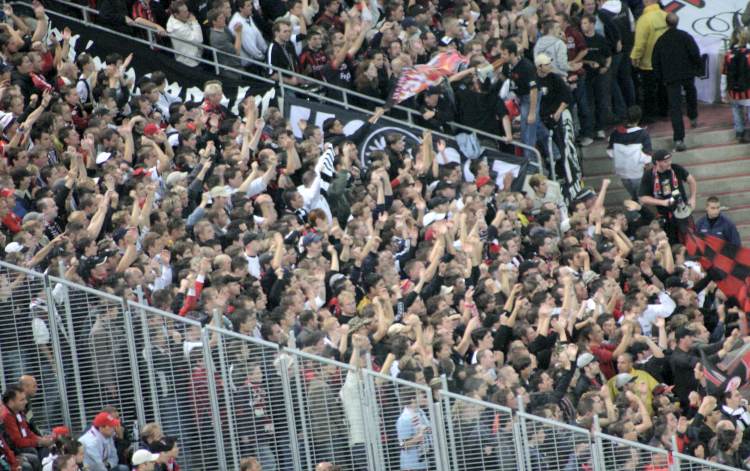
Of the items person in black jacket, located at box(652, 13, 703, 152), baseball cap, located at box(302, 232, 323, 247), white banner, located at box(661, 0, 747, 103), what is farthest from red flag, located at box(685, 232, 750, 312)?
white banner, located at box(661, 0, 747, 103)

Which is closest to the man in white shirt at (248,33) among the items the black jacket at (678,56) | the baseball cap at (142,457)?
the black jacket at (678,56)

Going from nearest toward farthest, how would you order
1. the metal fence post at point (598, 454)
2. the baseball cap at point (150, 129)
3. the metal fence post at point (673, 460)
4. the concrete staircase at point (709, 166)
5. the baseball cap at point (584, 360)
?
1. the metal fence post at point (673, 460)
2. the metal fence post at point (598, 454)
3. the baseball cap at point (584, 360)
4. the baseball cap at point (150, 129)
5. the concrete staircase at point (709, 166)

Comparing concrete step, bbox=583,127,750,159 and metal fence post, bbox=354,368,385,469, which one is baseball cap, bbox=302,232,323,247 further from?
concrete step, bbox=583,127,750,159

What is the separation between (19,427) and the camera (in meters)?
14.7

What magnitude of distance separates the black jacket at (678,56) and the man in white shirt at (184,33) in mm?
6223

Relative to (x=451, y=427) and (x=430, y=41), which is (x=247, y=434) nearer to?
(x=451, y=427)

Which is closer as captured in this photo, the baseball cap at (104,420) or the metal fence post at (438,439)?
the baseball cap at (104,420)

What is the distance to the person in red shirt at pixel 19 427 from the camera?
14602mm

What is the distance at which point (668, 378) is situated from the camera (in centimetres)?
1816

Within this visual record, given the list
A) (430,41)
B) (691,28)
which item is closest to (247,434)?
(430,41)

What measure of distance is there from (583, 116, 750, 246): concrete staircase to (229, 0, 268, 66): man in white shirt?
481cm

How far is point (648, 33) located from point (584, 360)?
27.6 feet

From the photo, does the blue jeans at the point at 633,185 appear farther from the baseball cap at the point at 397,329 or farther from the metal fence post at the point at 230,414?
the metal fence post at the point at 230,414

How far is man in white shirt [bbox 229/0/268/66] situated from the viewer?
72.3ft
